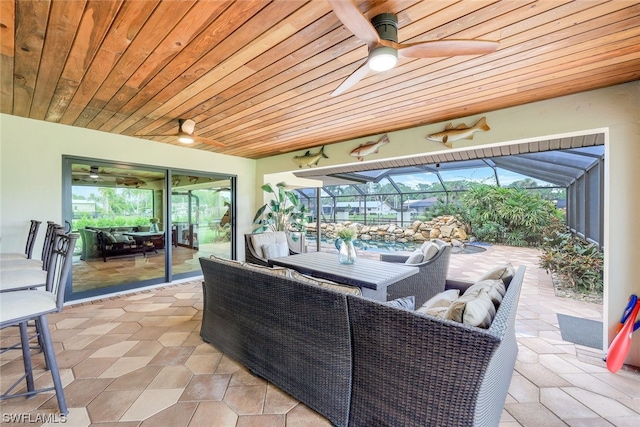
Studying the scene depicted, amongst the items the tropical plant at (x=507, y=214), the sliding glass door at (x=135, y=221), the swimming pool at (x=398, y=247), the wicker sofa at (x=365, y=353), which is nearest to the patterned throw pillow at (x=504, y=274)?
the wicker sofa at (x=365, y=353)

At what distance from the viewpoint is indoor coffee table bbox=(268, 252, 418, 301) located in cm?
252

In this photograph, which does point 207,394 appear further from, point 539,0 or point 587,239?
point 587,239

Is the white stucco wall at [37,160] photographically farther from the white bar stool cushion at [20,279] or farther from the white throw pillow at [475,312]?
the white throw pillow at [475,312]

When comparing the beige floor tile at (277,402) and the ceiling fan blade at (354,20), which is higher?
the ceiling fan blade at (354,20)

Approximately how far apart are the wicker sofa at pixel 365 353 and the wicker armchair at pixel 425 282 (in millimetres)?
1151

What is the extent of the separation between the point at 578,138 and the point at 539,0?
7.50 ft

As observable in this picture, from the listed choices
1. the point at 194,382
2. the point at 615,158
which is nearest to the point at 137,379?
the point at 194,382

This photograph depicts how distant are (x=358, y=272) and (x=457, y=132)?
205 centimetres

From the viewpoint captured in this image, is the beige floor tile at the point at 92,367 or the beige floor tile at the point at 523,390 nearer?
the beige floor tile at the point at 523,390

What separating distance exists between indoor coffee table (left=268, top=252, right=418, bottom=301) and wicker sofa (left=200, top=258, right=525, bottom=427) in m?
0.90

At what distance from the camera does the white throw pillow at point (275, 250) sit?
416 cm

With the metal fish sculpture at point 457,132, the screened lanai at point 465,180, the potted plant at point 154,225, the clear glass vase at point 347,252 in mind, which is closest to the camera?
the metal fish sculpture at point 457,132

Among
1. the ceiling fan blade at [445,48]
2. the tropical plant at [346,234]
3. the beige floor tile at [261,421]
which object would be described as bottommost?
the beige floor tile at [261,421]

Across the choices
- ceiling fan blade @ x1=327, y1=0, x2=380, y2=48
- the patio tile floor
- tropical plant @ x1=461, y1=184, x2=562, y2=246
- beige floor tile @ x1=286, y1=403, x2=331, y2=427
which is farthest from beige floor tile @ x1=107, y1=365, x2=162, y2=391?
tropical plant @ x1=461, y1=184, x2=562, y2=246
